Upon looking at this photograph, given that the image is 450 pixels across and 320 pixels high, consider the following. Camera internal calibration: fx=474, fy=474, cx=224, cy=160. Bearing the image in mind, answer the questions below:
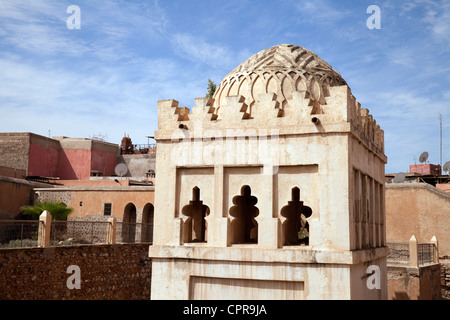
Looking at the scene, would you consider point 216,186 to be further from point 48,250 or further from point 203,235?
point 48,250

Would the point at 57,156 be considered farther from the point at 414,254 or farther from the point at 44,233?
the point at 414,254

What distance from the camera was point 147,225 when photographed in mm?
23344

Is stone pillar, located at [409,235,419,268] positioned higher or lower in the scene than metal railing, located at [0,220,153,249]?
lower

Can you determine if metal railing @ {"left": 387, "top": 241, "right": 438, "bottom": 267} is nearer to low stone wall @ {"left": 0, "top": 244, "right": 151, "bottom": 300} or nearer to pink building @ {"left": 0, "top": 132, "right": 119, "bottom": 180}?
low stone wall @ {"left": 0, "top": 244, "right": 151, "bottom": 300}

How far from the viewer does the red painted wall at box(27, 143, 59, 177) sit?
32.6m

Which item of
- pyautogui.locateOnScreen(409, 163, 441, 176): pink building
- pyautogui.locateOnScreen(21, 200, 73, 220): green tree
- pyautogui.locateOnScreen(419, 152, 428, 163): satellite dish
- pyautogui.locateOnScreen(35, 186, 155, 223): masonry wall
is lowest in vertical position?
pyautogui.locateOnScreen(21, 200, 73, 220): green tree

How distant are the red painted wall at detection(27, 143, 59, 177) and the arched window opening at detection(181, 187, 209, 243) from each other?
26.7 m

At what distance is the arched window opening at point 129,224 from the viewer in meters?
22.1

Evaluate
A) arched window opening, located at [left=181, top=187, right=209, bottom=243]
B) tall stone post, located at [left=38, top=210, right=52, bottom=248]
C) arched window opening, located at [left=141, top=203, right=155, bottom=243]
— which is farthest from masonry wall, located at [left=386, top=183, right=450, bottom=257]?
arched window opening, located at [left=181, top=187, right=209, bottom=243]

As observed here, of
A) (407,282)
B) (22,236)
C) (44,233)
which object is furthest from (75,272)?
(407,282)

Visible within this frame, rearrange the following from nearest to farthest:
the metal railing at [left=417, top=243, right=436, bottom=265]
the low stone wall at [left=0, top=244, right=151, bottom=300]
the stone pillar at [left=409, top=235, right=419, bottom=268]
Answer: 1. the low stone wall at [left=0, top=244, right=151, bottom=300]
2. the stone pillar at [left=409, top=235, right=419, bottom=268]
3. the metal railing at [left=417, top=243, right=436, bottom=265]

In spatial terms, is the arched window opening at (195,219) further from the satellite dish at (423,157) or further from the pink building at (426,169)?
the pink building at (426,169)

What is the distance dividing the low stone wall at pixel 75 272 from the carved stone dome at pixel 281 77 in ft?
30.2

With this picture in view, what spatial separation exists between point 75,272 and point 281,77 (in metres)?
11.7
